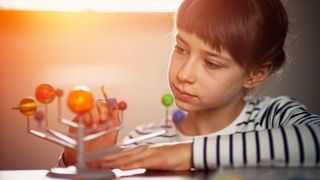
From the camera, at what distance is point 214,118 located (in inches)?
42.0

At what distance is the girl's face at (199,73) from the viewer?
826mm

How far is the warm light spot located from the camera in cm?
140

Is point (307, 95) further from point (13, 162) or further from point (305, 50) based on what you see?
point (13, 162)

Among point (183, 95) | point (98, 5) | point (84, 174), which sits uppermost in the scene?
point (98, 5)

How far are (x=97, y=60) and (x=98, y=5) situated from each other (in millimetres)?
187

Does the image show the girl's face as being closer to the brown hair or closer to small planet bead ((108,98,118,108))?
the brown hair

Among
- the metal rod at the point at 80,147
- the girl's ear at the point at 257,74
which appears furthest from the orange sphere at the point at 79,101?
the girl's ear at the point at 257,74

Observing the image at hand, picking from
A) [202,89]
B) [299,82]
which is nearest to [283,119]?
[202,89]

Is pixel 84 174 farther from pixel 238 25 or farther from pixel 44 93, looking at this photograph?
pixel 238 25

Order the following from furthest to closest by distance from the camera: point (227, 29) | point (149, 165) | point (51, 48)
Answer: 1. point (51, 48)
2. point (227, 29)
3. point (149, 165)

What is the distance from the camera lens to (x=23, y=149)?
1.51 meters

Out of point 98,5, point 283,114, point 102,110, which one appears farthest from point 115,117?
point 98,5

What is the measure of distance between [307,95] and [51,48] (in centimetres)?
83

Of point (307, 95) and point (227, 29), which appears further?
point (307, 95)
